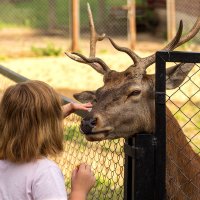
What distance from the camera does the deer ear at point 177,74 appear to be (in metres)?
5.10

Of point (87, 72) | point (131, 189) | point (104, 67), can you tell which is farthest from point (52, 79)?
point (131, 189)

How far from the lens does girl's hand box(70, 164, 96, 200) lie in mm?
3322

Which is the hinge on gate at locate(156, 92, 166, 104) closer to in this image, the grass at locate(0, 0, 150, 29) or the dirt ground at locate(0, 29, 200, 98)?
the dirt ground at locate(0, 29, 200, 98)

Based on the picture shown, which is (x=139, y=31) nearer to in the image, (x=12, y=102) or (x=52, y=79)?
(x=52, y=79)

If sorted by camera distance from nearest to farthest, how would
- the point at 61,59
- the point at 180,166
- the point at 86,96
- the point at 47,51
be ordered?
1. the point at 180,166
2. the point at 86,96
3. the point at 61,59
4. the point at 47,51

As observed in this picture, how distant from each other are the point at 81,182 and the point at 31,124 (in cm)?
34

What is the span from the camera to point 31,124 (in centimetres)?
332

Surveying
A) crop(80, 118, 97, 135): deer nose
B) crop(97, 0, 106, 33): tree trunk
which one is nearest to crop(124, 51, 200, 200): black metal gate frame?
crop(80, 118, 97, 135): deer nose

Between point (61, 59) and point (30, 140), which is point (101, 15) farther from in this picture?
point (30, 140)

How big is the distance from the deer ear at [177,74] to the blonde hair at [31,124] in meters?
1.91

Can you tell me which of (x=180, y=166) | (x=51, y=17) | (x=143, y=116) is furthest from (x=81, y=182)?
(x=51, y=17)

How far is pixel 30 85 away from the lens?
3.34m

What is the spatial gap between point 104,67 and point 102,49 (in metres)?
12.6

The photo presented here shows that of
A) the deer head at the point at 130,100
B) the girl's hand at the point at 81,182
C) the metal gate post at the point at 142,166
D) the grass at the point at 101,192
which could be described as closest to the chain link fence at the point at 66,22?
the grass at the point at 101,192
